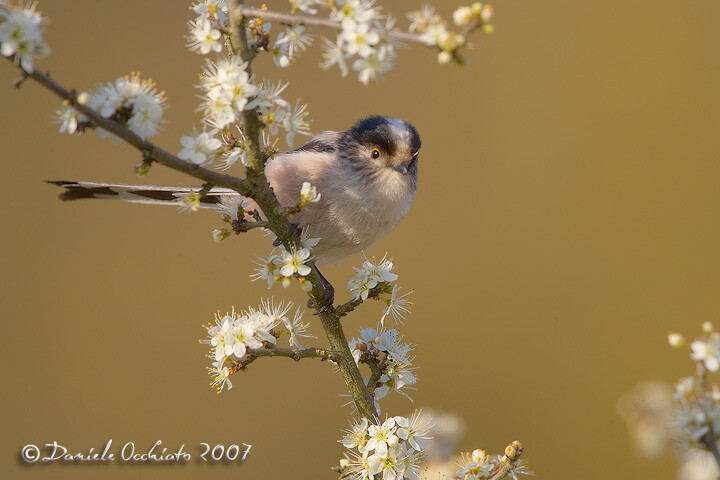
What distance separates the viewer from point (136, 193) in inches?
76.1

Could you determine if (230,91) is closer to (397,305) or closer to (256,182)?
(256,182)

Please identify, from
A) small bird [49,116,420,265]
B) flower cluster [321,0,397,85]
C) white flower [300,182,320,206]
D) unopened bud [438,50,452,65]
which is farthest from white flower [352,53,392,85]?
small bird [49,116,420,265]

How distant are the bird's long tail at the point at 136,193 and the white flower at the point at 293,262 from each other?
7.0 inches

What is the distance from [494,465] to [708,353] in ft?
1.78

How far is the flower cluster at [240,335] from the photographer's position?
4.43 feet

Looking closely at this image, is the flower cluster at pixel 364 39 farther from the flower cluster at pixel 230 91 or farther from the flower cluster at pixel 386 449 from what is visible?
the flower cluster at pixel 386 449

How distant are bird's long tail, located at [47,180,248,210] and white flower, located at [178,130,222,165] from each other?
15 centimetres

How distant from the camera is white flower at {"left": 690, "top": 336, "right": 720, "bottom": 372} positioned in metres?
0.84

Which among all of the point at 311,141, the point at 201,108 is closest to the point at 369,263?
the point at 201,108

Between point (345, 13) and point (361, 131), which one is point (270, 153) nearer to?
point (345, 13)

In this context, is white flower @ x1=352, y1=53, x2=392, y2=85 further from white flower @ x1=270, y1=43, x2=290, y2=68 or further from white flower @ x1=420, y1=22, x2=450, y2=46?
white flower @ x1=270, y1=43, x2=290, y2=68

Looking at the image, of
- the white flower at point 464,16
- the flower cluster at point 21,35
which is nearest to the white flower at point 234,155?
the flower cluster at point 21,35

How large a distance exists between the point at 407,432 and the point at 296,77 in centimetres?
398

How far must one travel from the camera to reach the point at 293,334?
4.89 ft
